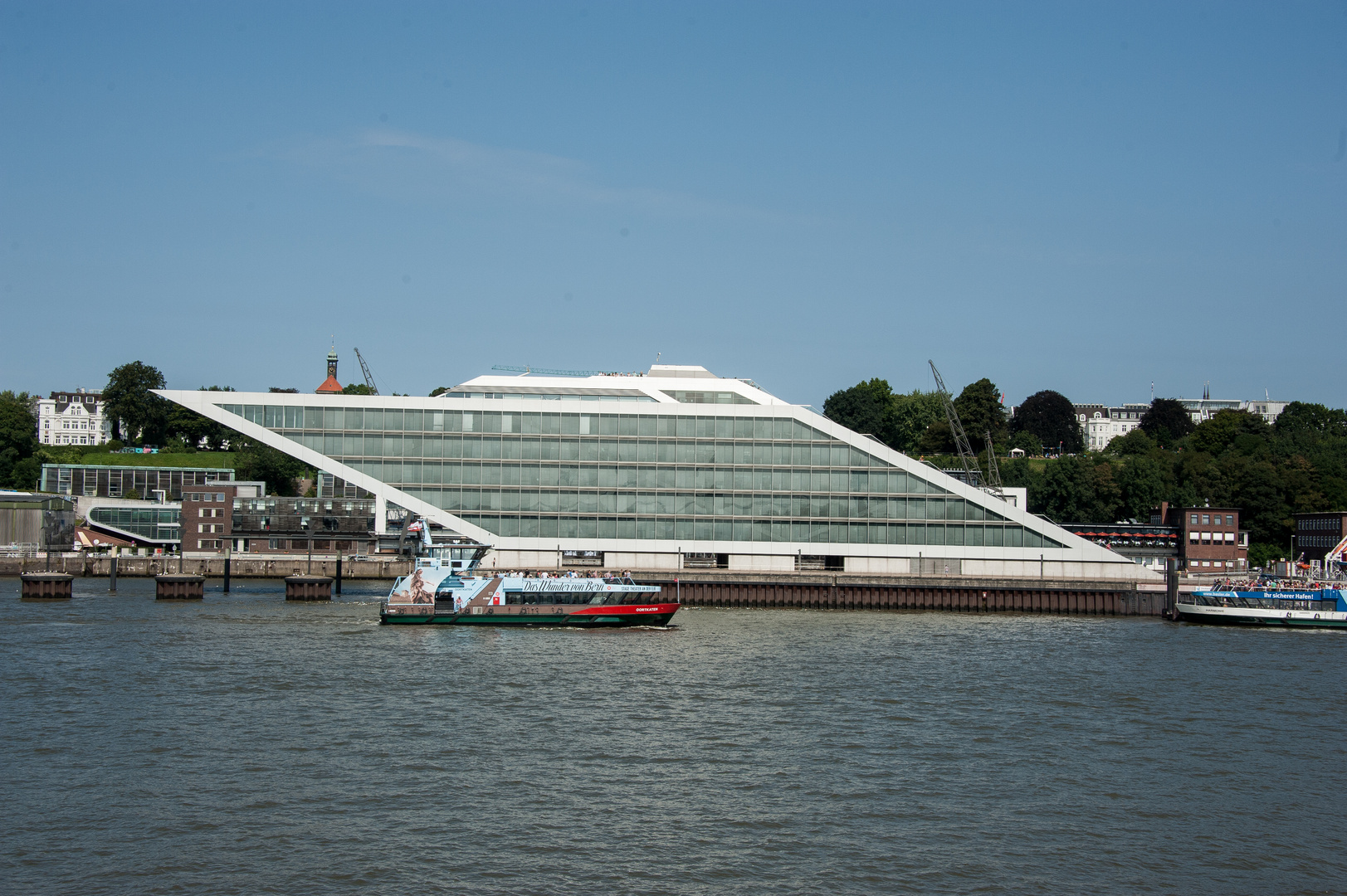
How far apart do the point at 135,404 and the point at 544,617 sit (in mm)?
142686

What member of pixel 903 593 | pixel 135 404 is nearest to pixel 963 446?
pixel 903 593

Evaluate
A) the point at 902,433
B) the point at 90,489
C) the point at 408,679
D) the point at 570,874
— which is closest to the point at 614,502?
the point at 408,679

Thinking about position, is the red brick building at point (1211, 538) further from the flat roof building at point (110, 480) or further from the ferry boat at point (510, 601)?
the flat roof building at point (110, 480)

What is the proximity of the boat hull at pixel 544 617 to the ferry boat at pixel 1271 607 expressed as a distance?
1507 inches

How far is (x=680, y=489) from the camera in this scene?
91875mm

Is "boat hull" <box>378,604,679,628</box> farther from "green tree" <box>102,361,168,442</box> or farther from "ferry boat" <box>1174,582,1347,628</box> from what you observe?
"green tree" <box>102,361,168,442</box>

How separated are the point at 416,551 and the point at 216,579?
1172 inches

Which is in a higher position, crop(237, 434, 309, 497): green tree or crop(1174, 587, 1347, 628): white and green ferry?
crop(237, 434, 309, 497): green tree

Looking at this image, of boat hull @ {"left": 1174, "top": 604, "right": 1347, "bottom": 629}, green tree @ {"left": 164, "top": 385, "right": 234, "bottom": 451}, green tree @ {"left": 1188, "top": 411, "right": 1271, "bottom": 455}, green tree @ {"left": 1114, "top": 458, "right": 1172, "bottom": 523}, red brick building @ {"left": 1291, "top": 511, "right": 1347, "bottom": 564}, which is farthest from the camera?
green tree @ {"left": 164, "top": 385, "right": 234, "bottom": 451}

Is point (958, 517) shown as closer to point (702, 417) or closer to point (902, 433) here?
point (702, 417)

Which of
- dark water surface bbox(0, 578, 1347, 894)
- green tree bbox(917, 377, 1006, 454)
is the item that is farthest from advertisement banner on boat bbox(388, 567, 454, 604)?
green tree bbox(917, 377, 1006, 454)

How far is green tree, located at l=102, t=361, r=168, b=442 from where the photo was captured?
186 meters

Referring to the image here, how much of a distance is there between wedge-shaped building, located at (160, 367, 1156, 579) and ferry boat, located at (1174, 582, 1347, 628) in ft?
37.8

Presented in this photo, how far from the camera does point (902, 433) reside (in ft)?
632
